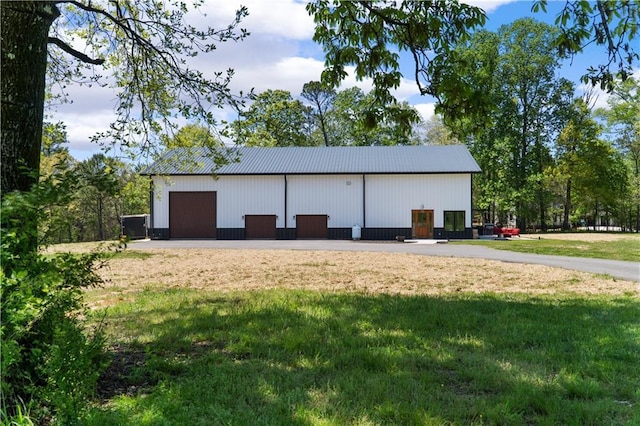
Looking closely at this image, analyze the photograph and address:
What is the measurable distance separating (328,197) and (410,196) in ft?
19.2

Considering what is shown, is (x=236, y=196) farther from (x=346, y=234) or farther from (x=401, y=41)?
(x=401, y=41)

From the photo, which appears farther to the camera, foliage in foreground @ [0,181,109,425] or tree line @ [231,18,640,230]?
tree line @ [231,18,640,230]

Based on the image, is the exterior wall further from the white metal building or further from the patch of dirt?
the patch of dirt

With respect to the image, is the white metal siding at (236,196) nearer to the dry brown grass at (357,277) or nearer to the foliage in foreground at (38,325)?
the dry brown grass at (357,277)

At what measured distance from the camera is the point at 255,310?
265 inches

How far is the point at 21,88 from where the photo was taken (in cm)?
380

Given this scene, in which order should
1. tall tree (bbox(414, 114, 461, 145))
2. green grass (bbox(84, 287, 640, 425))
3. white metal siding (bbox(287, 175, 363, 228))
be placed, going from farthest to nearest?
1. tall tree (bbox(414, 114, 461, 145))
2. white metal siding (bbox(287, 175, 363, 228))
3. green grass (bbox(84, 287, 640, 425))

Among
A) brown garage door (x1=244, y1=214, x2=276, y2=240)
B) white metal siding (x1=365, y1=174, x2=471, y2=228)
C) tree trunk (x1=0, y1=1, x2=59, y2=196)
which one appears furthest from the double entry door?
tree trunk (x1=0, y1=1, x2=59, y2=196)

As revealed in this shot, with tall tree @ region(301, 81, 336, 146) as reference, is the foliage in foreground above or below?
below

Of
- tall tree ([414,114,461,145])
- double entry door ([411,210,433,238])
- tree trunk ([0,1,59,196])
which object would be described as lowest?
double entry door ([411,210,433,238])

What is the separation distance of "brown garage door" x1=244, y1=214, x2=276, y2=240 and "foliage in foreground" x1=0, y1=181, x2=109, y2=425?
95.1ft

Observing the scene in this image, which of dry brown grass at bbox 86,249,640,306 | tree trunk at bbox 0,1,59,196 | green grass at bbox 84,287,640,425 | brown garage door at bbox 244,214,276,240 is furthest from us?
brown garage door at bbox 244,214,276,240

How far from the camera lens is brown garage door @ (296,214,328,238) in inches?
1271

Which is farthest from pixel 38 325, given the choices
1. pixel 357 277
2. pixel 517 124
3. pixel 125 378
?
pixel 517 124
